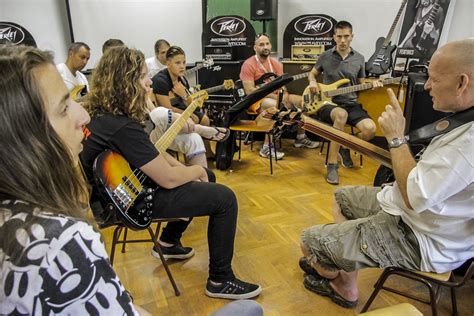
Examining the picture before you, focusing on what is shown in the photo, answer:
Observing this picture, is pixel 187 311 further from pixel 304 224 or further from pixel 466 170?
pixel 466 170

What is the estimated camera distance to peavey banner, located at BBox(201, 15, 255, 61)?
4480 millimetres

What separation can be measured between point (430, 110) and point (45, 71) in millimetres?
2745

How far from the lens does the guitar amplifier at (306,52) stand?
4371mm

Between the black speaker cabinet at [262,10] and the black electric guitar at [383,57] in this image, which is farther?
the black speaker cabinet at [262,10]

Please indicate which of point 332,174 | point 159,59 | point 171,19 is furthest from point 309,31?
point 332,174

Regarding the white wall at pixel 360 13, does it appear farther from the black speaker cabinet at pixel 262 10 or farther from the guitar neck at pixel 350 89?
the guitar neck at pixel 350 89

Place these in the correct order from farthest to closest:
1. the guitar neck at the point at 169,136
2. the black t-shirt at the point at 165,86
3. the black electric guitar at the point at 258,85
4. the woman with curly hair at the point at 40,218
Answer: the black electric guitar at the point at 258,85
the black t-shirt at the point at 165,86
the guitar neck at the point at 169,136
the woman with curly hair at the point at 40,218

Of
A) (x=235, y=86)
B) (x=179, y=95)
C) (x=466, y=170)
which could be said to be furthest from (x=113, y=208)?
(x=235, y=86)

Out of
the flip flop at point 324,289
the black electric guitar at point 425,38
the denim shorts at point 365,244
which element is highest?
the black electric guitar at point 425,38

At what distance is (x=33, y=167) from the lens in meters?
0.61

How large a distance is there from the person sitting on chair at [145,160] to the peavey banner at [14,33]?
139 inches

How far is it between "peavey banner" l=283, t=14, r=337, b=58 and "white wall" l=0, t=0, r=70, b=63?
301cm

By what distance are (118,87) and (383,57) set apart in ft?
10.5

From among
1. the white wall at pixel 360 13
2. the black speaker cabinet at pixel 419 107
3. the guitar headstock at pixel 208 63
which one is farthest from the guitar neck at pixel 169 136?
the white wall at pixel 360 13
